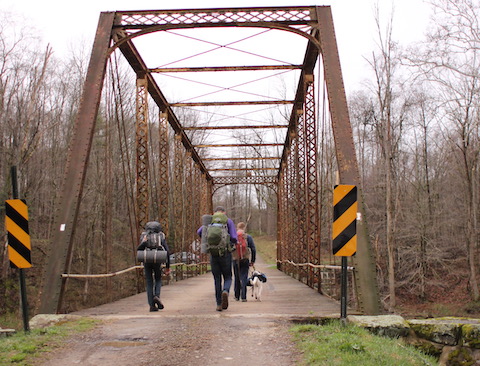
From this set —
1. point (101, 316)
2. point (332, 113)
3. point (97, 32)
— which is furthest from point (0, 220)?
point (332, 113)

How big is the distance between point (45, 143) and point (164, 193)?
13.1m

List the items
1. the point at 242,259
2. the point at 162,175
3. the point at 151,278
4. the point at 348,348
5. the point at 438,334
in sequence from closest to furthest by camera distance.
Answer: the point at 348,348 < the point at 438,334 < the point at 151,278 < the point at 242,259 < the point at 162,175

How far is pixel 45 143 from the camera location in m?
24.5

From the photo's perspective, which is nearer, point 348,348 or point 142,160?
point 348,348

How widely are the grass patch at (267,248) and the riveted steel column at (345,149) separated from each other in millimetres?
29892

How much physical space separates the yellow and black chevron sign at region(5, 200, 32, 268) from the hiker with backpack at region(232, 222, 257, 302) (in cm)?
410

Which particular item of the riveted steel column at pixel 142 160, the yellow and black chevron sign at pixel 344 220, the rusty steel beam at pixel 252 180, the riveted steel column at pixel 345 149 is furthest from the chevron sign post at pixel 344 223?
the rusty steel beam at pixel 252 180

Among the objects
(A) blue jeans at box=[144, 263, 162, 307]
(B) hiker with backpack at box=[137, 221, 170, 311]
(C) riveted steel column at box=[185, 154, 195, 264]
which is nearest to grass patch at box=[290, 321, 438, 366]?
(B) hiker with backpack at box=[137, 221, 170, 311]

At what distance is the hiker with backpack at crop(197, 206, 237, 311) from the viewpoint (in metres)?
6.89

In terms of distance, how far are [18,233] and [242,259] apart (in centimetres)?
436

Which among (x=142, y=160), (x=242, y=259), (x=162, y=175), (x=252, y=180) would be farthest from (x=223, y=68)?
(x=252, y=180)

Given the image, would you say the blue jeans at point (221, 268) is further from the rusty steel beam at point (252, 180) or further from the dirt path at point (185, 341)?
the rusty steel beam at point (252, 180)

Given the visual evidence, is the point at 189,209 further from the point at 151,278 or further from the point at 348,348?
the point at 348,348

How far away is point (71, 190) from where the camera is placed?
6957mm
